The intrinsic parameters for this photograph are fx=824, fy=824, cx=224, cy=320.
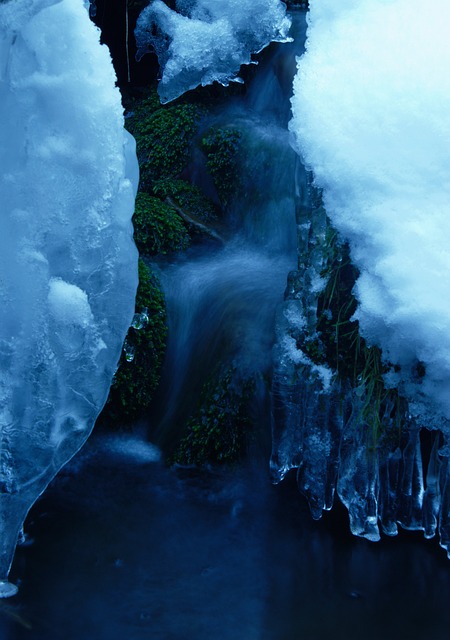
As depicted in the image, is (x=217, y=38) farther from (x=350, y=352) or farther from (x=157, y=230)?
(x=350, y=352)

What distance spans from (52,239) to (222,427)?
1.36m

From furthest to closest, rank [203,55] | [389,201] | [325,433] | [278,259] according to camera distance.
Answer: [203,55], [278,259], [325,433], [389,201]

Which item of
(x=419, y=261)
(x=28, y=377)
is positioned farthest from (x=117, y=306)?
(x=419, y=261)

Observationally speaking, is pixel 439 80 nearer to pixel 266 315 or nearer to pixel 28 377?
pixel 266 315

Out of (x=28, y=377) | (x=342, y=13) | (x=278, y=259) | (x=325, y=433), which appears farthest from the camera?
(x=278, y=259)

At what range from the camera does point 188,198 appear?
5.28 m

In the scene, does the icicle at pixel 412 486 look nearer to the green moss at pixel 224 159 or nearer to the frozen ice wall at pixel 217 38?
the green moss at pixel 224 159

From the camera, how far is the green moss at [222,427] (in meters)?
4.13

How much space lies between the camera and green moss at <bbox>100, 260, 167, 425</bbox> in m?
4.25

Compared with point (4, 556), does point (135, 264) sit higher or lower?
higher

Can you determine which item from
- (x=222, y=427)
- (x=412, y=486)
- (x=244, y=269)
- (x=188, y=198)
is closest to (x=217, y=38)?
(x=188, y=198)

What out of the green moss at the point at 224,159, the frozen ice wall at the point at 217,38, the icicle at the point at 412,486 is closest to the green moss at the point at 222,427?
the icicle at the point at 412,486

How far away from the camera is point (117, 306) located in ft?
11.4

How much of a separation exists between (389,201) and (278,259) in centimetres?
137
